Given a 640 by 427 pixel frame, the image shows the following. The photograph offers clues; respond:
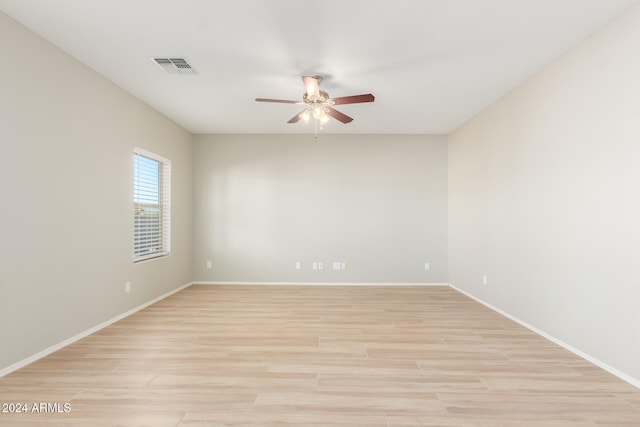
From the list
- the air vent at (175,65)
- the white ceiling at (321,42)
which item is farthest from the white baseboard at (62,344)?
the air vent at (175,65)

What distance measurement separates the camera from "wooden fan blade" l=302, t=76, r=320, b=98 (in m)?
2.87

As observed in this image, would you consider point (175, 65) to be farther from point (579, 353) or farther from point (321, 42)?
point (579, 353)

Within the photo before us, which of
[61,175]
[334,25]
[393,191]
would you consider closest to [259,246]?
[393,191]

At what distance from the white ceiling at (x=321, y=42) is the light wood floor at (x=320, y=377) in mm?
2766

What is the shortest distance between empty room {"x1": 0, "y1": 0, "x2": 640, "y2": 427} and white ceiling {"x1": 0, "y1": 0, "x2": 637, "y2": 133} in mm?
24

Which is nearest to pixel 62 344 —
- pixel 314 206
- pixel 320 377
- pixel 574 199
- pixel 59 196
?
pixel 59 196

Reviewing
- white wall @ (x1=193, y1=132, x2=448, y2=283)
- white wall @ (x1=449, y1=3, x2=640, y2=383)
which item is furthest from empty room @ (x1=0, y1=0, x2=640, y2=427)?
white wall @ (x1=193, y1=132, x2=448, y2=283)

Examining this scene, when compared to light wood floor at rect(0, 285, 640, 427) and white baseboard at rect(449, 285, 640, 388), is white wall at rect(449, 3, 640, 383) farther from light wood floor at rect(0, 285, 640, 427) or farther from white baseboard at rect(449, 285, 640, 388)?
light wood floor at rect(0, 285, 640, 427)

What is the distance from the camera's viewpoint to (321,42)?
8.82 ft

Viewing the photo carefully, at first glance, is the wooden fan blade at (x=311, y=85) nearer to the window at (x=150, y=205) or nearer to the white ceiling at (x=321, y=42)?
the white ceiling at (x=321, y=42)

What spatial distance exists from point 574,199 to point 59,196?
4.74m

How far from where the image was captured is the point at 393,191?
5680mm

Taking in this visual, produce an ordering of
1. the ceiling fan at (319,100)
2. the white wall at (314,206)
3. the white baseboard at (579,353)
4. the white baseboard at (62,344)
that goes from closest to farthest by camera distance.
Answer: the white baseboard at (579,353) < the white baseboard at (62,344) < the ceiling fan at (319,100) < the white wall at (314,206)

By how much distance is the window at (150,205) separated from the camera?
13.7 feet
